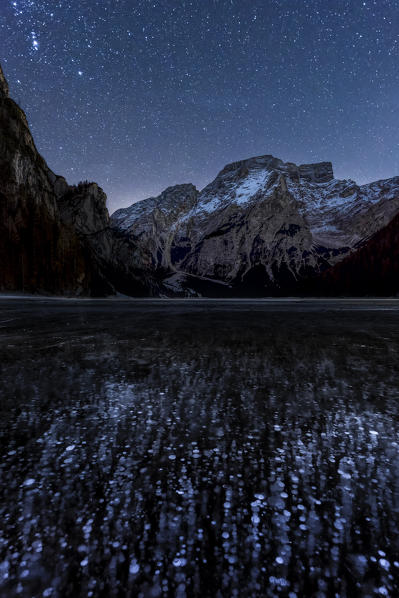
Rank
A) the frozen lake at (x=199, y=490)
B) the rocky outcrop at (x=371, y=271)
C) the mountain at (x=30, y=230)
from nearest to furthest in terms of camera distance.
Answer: the frozen lake at (x=199, y=490) < the mountain at (x=30, y=230) < the rocky outcrop at (x=371, y=271)

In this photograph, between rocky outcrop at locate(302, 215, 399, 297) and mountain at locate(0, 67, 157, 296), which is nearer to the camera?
mountain at locate(0, 67, 157, 296)

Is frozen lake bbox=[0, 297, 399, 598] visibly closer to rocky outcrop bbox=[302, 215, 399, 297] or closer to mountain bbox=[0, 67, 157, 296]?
mountain bbox=[0, 67, 157, 296]

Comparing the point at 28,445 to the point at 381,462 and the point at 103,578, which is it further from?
the point at 381,462

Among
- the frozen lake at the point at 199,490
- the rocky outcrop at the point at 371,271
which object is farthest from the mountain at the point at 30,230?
the rocky outcrop at the point at 371,271

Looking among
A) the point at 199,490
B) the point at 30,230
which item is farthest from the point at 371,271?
the point at 199,490

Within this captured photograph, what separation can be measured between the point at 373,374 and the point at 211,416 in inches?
130


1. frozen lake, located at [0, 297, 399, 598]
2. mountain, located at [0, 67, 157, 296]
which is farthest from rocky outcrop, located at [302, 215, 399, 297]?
frozen lake, located at [0, 297, 399, 598]

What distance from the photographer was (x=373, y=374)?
17.2 ft

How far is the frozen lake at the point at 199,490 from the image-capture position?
1362 mm

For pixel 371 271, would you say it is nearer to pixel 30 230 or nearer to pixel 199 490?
pixel 30 230

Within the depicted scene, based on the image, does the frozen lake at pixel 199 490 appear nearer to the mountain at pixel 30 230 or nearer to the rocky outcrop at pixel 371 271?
the mountain at pixel 30 230

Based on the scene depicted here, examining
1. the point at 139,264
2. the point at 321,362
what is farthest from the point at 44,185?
the point at 321,362

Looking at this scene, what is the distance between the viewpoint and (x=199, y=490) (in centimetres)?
198

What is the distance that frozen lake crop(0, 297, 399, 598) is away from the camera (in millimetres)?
1362
